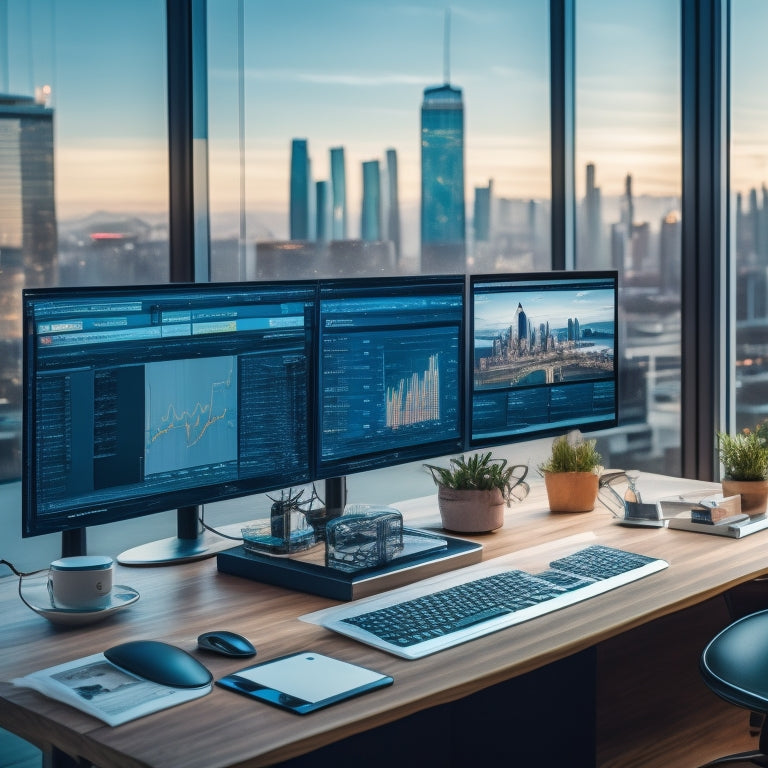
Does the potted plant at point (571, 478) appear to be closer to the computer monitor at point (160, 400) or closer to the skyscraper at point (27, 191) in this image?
the computer monitor at point (160, 400)

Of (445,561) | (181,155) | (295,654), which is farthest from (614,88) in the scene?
(295,654)

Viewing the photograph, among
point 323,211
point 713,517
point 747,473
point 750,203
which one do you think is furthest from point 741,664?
point 750,203

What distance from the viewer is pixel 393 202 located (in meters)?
3.18

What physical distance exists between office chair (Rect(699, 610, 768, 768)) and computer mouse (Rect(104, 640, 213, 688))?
31.2 inches

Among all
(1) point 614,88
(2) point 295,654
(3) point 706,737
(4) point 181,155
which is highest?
(1) point 614,88

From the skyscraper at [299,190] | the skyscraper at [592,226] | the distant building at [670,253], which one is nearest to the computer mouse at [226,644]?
the skyscraper at [299,190]

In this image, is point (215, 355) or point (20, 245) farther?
point (20, 245)

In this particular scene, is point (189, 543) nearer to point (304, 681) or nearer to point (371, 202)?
point (304, 681)

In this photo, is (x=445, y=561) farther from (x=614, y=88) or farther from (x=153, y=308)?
(x=614, y=88)

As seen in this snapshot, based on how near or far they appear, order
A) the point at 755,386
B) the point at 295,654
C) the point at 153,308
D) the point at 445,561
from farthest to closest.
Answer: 1. the point at 755,386
2. the point at 445,561
3. the point at 153,308
4. the point at 295,654

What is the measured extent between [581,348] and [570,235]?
102cm

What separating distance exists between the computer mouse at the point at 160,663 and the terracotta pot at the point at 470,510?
3.00 ft

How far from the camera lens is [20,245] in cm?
249

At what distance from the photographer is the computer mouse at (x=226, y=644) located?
5.26 ft
